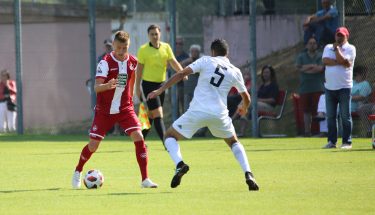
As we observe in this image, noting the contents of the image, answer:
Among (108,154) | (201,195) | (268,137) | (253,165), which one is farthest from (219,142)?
(201,195)

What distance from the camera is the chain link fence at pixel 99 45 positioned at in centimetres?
2602

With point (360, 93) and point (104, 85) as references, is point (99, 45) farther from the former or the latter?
point (104, 85)

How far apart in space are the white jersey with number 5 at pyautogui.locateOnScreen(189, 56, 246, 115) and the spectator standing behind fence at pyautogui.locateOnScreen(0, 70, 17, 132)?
54.7ft

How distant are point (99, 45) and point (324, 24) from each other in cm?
962

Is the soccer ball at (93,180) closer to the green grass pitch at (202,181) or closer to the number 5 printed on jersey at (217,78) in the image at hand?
the green grass pitch at (202,181)

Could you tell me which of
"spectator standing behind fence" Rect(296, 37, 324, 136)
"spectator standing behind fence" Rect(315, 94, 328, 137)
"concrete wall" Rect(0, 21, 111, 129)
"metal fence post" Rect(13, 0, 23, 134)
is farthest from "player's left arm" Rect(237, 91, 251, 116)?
"concrete wall" Rect(0, 21, 111, 129)

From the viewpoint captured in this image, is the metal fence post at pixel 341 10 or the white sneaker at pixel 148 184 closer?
the white sneaker at pixel 148 184

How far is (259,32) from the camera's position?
92.5ft

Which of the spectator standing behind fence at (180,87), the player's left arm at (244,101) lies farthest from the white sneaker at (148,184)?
the spectator standing behind fence at (180,87)

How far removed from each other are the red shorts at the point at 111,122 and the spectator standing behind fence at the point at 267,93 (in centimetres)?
1167

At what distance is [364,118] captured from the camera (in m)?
23.0

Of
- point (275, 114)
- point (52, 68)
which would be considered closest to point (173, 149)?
point (275, 114)

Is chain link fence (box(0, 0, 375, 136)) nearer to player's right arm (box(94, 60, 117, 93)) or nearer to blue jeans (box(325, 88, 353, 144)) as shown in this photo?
blue jeans (box(325, 88, 353, 144))

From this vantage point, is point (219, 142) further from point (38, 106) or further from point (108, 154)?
point (38, 106)
